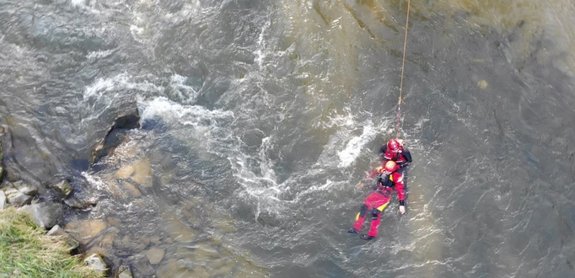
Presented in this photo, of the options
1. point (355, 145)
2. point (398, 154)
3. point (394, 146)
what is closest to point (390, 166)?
point (398, 154)

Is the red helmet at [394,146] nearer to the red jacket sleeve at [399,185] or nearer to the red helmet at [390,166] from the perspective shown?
the red helmet at [390,166]

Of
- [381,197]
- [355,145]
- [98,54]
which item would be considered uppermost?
[98,54]

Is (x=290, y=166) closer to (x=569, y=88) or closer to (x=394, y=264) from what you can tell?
(x=394, y=264)

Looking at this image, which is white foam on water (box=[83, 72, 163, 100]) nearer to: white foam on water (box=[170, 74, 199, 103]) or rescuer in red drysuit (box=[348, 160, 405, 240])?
white foam on water (box=[170, 74, 199, 103])

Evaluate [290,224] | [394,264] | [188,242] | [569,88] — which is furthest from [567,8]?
[188,242]

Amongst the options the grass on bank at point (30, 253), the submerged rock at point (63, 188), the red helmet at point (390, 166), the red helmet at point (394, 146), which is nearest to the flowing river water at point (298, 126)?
the submerged rock at point (63, 188)

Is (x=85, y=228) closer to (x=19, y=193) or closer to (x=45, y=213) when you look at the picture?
(x=45, y=213)

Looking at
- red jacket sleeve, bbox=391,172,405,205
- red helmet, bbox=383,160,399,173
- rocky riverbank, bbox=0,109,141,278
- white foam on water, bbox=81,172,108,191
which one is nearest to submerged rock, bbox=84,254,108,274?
rocky riverbank, bbox=0,109,141,278
